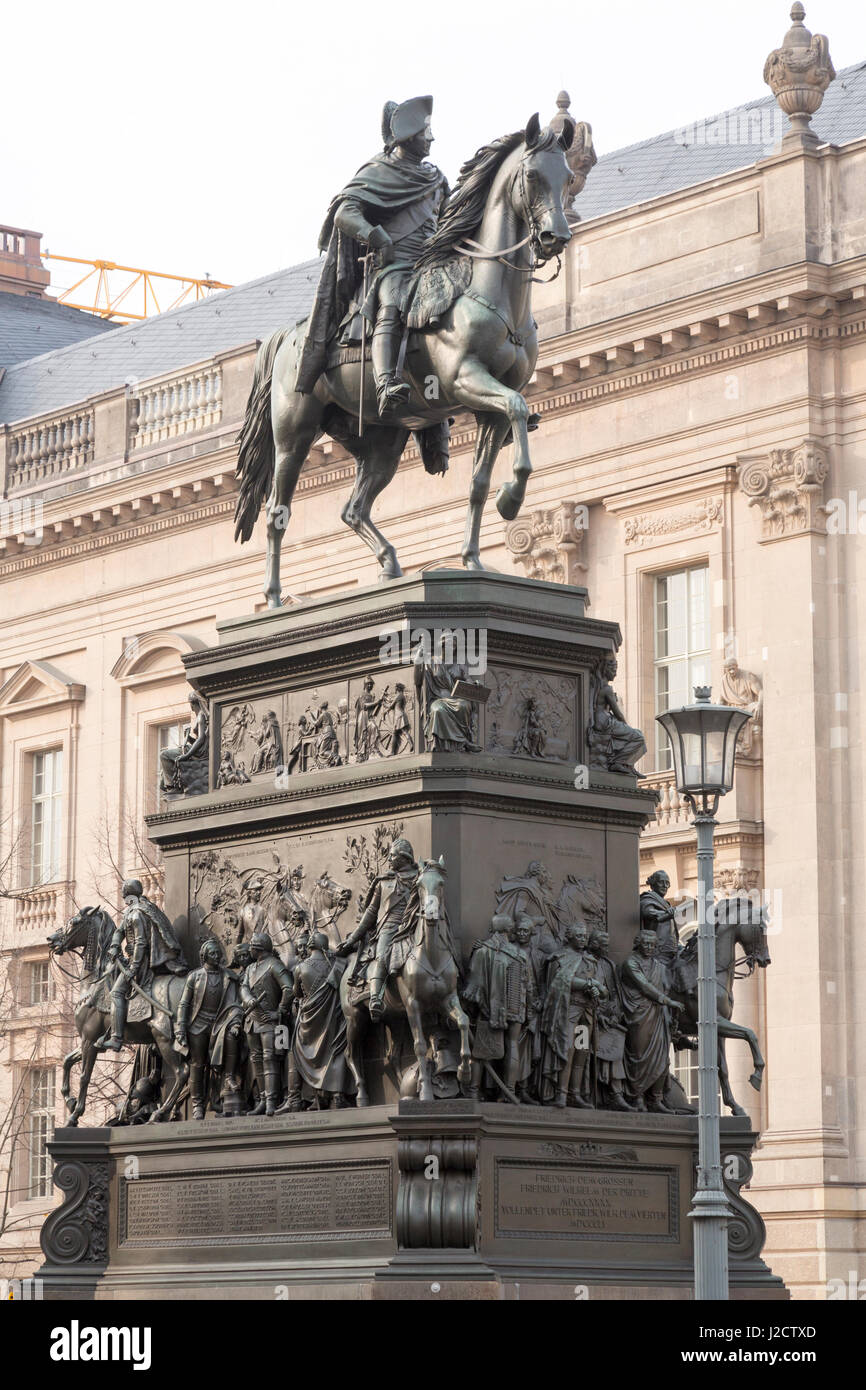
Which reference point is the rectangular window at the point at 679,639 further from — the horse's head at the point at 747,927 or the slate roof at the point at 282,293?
the horse's head at the point at 747,927

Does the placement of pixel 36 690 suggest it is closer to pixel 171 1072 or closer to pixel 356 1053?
pixel 171 1072

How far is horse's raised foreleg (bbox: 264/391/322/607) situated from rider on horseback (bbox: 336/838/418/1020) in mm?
3202

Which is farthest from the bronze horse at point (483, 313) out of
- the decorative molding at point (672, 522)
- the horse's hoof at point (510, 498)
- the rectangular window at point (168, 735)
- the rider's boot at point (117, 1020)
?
the rectangular window at point (168, 735)

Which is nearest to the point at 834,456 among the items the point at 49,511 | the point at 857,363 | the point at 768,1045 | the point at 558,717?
the point at 857,363

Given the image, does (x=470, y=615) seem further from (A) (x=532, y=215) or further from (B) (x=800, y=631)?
(B) (x=800, y=631)

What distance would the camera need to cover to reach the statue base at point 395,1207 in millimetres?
14734

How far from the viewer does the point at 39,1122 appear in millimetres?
48719

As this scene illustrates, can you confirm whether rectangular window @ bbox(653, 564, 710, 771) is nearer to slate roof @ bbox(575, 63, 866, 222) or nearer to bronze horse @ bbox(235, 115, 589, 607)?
slate roof @ bbox(575, 63, 866, 222)

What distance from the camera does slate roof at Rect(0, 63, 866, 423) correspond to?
4328cm

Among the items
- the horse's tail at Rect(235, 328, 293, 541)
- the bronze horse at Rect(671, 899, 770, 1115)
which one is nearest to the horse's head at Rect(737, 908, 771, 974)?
the bronze horse at Rect(671, 899, 770, 1115)

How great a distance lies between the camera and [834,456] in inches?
1522

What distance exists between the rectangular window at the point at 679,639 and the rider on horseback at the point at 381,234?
21.8 m

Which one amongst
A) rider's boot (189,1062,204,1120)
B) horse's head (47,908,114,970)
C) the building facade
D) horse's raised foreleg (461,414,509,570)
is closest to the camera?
rider's boot (189,1062,204,1120)

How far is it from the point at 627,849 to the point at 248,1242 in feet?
10.5
